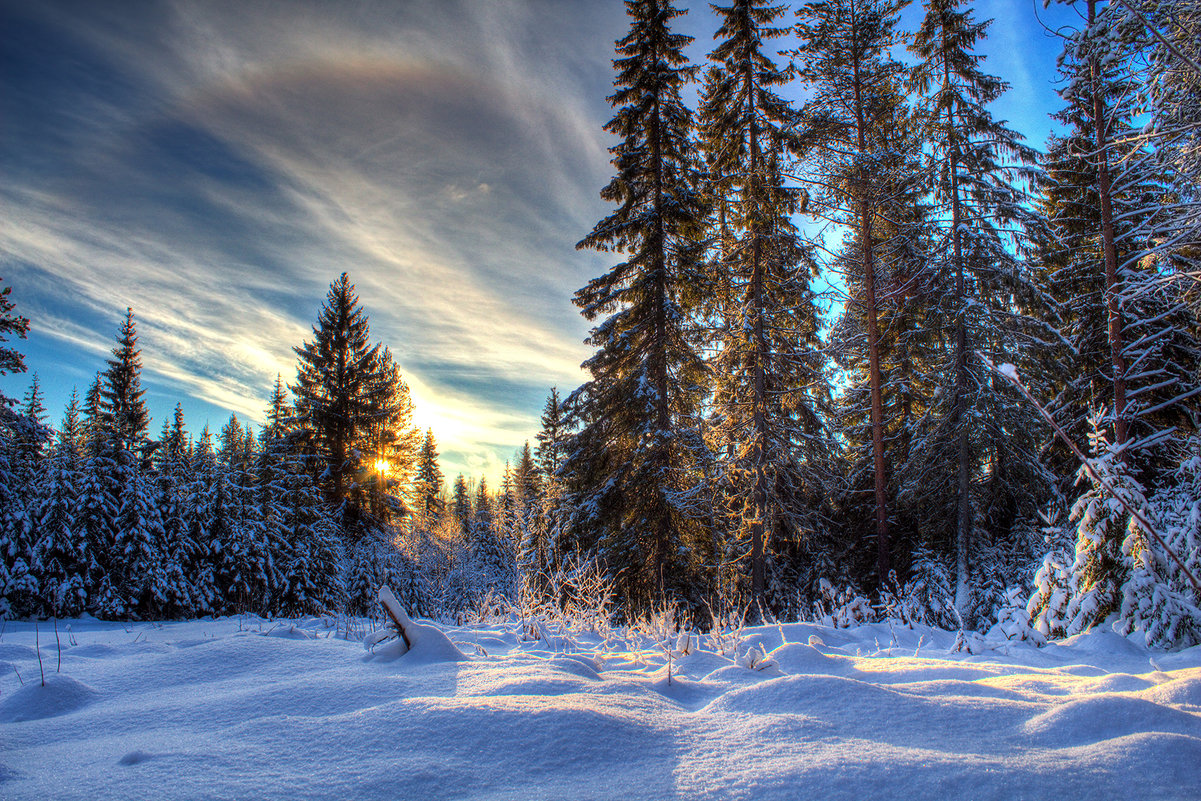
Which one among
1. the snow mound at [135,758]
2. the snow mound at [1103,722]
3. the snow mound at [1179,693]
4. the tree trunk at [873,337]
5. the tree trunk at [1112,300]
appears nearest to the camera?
the snow mound at [135,758]

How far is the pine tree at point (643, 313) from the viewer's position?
40.5 ft

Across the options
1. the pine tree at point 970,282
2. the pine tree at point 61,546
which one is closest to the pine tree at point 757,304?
the pine tree at point 970,282

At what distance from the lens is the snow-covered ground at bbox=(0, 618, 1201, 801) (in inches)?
63.4

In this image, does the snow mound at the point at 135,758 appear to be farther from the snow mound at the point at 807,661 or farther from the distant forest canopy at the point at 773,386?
the distant forest canopy at the point at 773,386

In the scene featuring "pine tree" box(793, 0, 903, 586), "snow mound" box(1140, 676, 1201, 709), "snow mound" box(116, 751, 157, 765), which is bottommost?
"snow mound" box(1140, 676, 1201, 709)

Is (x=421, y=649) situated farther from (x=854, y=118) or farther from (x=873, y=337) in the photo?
(x=854, y=118)

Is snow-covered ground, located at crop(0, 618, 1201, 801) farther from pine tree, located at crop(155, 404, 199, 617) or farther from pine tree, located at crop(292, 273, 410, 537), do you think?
pine tree, located at crop(292, 273, 410, 537)

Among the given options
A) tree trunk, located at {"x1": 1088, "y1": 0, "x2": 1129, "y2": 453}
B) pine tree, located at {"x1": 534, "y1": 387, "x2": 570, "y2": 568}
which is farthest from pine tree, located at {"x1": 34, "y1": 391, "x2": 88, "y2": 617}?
tree trunk, located at {"x1": 1088, "y1": 0, "x2": 1129, "y2": 453}

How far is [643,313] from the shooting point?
43.1 ft

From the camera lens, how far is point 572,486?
13758 millimetres

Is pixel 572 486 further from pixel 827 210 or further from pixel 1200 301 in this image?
pixel 1200 301

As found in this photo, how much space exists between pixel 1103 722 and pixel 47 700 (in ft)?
15.4

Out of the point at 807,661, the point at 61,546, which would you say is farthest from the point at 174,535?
the point at 807,661

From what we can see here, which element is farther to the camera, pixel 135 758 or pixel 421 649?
pixel 421 649
